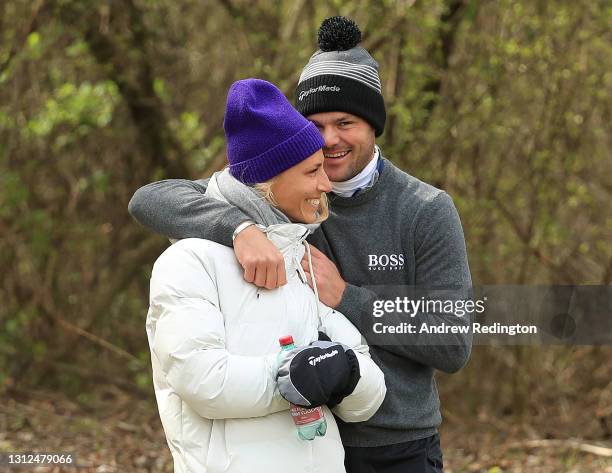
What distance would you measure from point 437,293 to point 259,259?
0.59 meters

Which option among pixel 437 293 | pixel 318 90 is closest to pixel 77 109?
pixel 318 90

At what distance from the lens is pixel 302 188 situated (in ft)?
8.68

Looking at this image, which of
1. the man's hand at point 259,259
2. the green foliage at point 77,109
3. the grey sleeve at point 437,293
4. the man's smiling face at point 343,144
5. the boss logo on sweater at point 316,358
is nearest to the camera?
the boss logo on sweater at point 316,358

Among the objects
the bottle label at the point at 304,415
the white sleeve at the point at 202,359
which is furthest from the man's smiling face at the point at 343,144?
the bottle label at the point at 304,415

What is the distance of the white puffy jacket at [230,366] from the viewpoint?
7.73 ft

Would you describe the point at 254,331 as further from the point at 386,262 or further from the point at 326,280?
the point at 386,262

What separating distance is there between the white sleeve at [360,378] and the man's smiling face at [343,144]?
45 centimetres

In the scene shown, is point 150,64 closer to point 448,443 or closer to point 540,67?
point 540,67

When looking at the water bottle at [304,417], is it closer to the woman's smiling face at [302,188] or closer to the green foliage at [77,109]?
the woman's smiling face at [302,188]

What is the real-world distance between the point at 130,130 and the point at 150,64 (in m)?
0.59

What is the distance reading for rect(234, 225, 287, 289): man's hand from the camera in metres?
2.48

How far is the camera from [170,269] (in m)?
2.46

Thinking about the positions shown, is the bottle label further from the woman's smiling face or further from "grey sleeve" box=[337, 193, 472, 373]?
the woman's smiling face

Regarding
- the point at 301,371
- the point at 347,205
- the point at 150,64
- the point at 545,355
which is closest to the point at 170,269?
the point at 301,371
